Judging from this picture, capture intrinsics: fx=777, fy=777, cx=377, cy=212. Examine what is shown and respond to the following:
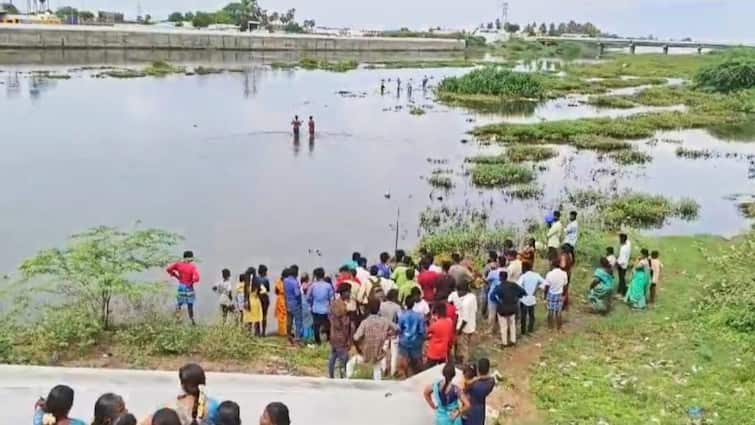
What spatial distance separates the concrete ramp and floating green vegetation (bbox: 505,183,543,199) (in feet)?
56.5

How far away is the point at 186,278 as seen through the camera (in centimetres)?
1342

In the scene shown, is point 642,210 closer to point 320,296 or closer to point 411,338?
point 320,296

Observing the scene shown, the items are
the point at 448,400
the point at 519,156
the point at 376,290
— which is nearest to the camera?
the point at 448,400

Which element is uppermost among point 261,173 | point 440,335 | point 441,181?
point 440,335

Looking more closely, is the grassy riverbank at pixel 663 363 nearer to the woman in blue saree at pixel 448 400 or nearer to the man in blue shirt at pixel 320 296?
the woman in blue saree at pixel 448 400

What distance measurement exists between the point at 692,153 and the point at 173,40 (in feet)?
262

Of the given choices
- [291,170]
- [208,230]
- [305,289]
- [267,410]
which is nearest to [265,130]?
[291,170]

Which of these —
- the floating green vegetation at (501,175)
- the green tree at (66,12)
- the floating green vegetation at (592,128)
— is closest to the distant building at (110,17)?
the green tree at (66,12)

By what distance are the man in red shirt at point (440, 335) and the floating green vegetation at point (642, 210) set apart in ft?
43.1

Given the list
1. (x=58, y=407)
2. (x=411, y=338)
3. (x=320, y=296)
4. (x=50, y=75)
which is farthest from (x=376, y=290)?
(x=50, y=75)

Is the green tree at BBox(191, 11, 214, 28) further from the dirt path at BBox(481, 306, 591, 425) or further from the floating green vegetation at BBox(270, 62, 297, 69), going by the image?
the dirt path at BBox(481, 306, 591, 425)

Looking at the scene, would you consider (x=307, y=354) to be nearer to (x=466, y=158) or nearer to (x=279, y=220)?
(x=279, y=220)

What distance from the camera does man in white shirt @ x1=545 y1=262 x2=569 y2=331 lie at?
43.3 ft

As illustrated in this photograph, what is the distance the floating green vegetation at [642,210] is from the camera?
76.9 ft
